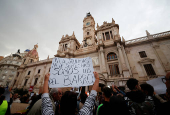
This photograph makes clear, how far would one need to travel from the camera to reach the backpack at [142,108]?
1.80 m

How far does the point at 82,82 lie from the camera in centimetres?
237

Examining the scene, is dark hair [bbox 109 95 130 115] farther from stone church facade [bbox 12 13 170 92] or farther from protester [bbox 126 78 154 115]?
stone church facade [bbox 12 13 170 92]

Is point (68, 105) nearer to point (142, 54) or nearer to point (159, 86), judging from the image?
point (159, 86)

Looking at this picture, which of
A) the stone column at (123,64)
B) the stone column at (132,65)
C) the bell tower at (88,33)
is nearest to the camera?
the stone column at (123,64)

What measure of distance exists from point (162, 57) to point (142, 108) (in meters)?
17.0

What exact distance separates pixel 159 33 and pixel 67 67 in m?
21.3

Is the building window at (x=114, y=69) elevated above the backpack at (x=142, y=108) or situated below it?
above

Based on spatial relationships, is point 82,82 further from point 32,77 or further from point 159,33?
point 32,77

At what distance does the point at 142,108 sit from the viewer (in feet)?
6.01

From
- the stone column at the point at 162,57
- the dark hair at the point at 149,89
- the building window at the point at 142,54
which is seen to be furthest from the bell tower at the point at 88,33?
the dark hair at the point at 149,89

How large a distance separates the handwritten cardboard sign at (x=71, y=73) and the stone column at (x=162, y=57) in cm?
1634

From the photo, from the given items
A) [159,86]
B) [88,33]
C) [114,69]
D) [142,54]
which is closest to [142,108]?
[159,86]

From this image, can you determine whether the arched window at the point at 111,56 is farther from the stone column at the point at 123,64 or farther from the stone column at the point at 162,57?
the stone column at the point at 162,57

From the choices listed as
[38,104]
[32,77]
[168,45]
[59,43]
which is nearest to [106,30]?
[168,45]
